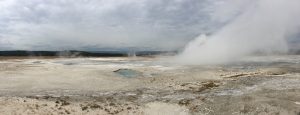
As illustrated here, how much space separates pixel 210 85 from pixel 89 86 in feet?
30.9

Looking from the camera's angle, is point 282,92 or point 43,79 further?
point 43,79

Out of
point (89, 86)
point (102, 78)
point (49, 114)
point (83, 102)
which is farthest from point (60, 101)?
point (102, 78)

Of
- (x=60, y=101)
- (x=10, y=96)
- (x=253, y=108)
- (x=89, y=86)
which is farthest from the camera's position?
(x=89, y=86)

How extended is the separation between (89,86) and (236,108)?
12.8 meters

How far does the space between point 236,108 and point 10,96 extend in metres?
13.9

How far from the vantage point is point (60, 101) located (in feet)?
76.4

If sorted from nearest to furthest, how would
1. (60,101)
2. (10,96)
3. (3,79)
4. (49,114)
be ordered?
(49,114) < (60,101) < (10,96) < (3,79)

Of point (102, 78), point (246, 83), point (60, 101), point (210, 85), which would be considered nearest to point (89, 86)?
point (102, 78)

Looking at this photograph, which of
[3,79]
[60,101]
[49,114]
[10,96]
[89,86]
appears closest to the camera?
[49,114]

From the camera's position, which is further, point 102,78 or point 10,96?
point 102,78

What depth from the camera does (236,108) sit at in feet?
71.9

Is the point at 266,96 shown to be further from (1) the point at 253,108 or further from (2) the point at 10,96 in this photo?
(2) the point at 10,96

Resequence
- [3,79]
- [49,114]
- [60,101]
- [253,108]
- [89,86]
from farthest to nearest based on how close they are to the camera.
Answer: [3,79] < [89,86] < [60,101] < [253,108] < [49,114]

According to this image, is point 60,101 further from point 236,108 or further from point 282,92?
point 282,92
